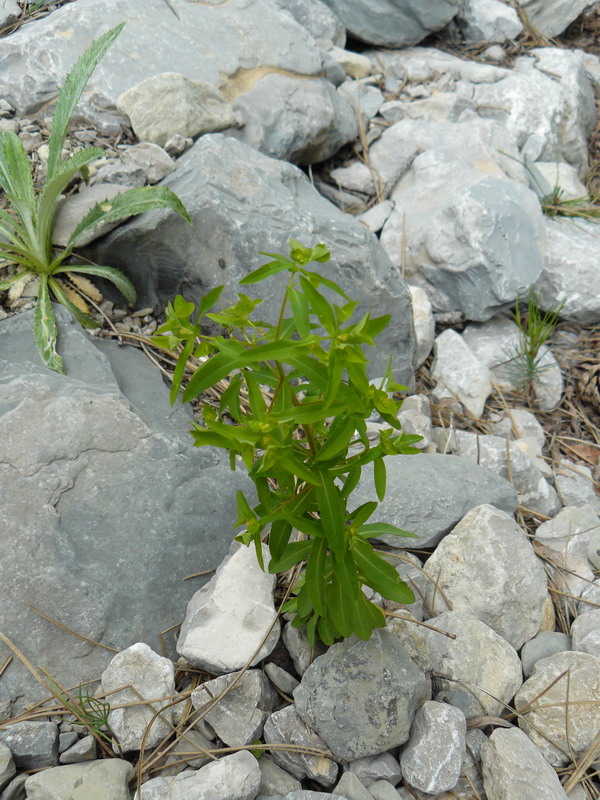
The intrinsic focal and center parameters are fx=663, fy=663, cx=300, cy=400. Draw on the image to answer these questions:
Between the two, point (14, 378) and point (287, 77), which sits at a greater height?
point (287, 77)

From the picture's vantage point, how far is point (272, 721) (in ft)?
5.61

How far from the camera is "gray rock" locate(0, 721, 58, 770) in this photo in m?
1.62

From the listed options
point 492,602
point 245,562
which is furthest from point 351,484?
point 492,602

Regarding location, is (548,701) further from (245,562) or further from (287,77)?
(287,77)

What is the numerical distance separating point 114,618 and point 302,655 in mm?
545

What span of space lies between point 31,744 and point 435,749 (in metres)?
1.00

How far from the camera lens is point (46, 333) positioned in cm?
233

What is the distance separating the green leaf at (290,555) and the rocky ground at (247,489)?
1.00 ft

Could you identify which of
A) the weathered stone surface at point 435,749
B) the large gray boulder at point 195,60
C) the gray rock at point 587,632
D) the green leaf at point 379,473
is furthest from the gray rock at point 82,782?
the large gray boulder at point 195,60

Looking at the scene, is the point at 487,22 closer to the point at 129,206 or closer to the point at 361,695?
the point at 129,206

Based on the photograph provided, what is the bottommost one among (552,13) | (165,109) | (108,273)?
(108,273)

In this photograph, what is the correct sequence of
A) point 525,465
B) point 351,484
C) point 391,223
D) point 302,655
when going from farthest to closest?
point 391,223 → point 525,465 → point 302,655 → point 351,484

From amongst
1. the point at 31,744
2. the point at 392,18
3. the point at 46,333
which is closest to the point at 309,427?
the point at 31,744

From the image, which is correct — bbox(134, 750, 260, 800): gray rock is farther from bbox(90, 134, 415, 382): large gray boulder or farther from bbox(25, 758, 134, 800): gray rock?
bbox(90, 134, 415, 382): large gray boulder
